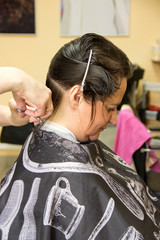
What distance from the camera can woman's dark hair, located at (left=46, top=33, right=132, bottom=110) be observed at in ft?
3.32

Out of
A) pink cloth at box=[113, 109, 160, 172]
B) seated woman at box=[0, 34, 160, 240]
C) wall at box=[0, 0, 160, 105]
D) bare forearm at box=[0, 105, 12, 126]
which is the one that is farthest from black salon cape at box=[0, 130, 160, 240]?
wall at box=[0, 0, 160, 105]

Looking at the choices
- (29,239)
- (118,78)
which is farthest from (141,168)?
(29,239)

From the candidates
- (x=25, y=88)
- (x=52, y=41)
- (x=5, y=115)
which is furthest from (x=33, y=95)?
(x=52, y=41)

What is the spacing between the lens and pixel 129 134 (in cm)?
188

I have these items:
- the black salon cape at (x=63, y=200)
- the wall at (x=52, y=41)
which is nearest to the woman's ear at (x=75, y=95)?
the black salon cape at (x=63, y=200)

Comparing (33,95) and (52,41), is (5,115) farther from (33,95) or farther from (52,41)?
(52,41)

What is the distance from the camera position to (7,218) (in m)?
0.97

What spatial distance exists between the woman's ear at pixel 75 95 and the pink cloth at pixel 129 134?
2.94 feet

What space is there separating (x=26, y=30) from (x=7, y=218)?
8.16ft

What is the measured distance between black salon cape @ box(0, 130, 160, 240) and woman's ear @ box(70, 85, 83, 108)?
150 mm

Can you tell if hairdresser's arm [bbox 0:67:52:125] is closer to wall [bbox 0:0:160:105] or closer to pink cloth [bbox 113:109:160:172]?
pink cloth [bbox 113:109:160:172]

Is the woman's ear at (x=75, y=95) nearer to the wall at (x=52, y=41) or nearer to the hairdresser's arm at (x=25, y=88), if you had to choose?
the hairdresser's arm at (x=25, y=88)

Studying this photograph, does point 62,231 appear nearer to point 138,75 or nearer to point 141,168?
point 141,168

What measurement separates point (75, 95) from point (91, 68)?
0.11 meters
